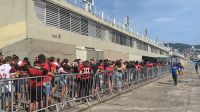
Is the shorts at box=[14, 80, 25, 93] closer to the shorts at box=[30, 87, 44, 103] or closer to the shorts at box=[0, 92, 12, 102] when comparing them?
the shorts at box=[0, 92, 12, 102]

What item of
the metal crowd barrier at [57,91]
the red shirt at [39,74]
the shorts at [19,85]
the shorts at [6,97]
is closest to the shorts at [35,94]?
the metal crowd barrier at [57,91]

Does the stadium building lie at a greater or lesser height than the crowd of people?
greater

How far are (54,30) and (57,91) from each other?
1169 centimetres

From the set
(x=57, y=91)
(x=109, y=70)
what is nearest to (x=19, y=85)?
(x=57, y=91)

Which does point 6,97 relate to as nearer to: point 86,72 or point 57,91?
point 57,91

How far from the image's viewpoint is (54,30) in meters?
23.3

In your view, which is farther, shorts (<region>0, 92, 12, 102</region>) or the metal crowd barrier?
the metal crowd barrier

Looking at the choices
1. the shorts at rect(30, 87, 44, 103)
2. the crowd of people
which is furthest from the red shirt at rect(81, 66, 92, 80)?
the shorts at rect(30, 87, 44, 103)

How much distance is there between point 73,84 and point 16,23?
780 cm

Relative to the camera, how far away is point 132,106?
45.8 ft

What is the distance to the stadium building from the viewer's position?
763 inches

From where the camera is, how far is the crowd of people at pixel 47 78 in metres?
9.83

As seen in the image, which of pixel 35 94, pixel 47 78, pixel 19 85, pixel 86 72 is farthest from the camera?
pixel 86 72

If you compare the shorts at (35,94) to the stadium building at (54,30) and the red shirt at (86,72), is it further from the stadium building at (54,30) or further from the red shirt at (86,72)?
the stadium building at (54,30)
